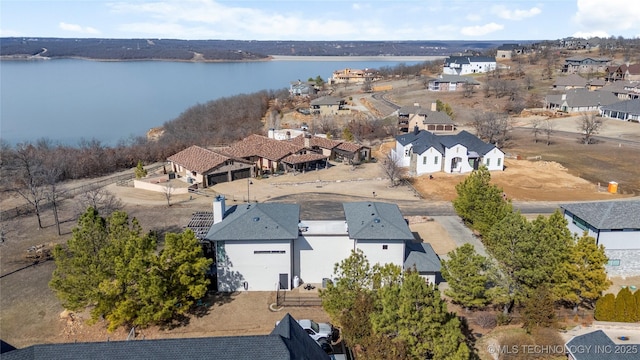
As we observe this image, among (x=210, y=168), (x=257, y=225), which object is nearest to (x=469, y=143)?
(x=210, y=168)

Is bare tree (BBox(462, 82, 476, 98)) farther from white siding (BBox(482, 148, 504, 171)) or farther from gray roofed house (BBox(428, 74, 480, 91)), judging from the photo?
white siding (BBox(482, 148, 504, 171))

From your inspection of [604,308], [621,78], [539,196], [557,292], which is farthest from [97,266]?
[621,78]

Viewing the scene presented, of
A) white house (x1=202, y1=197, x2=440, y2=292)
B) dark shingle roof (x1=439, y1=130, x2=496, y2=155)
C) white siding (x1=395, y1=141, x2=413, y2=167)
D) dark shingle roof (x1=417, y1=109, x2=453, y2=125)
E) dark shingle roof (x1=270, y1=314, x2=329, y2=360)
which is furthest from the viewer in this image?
dark shingle roof (x1=417, y1=109, x2=453, y2=125)

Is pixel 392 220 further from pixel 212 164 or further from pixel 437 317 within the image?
pixel 212 164

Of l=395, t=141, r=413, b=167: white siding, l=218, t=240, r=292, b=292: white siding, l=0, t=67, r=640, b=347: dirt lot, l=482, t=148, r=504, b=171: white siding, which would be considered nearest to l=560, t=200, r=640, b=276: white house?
l=0, t=67, r=640, b=347: dirt lot

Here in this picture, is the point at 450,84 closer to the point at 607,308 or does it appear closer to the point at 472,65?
the point at 472,65

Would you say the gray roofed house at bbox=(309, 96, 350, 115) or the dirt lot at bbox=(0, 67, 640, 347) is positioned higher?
the gray roofed house at bbox=(309, 96, 350, 115)
